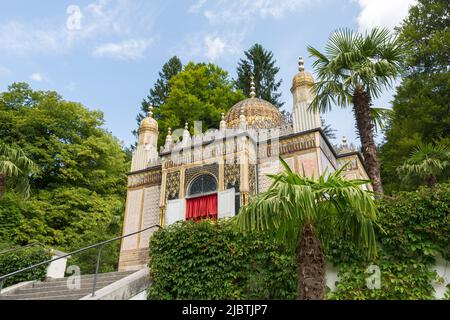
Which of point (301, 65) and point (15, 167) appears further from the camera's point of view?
point (301, 65)

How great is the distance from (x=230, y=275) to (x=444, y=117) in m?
15.9

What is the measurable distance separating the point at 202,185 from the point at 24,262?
237 inches

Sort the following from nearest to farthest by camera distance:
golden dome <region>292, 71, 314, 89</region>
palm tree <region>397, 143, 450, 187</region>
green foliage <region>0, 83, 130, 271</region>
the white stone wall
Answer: palm tree <region>397, 143, 450, 187</region>, golden dome <region>292, 71, 314, 89</region>, the white stone wall, green foliage <region>0, 83, 130, 271</region>

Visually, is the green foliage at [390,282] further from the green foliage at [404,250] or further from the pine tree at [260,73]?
the pine tree at [260,73]

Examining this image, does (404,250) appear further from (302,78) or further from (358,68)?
(302,78)

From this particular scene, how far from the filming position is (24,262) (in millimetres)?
10570

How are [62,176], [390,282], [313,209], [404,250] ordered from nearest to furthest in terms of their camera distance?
[313,209] < [390,282] < [404,250] < [62,176]

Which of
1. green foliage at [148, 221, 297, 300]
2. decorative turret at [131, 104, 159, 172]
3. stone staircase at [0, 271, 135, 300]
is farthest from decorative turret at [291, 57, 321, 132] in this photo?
stone staircase at [0, 271, 135, 300]

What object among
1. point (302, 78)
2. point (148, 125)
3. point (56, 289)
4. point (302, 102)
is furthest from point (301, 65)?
point (56, 289)

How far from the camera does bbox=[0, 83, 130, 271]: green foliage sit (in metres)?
19.3

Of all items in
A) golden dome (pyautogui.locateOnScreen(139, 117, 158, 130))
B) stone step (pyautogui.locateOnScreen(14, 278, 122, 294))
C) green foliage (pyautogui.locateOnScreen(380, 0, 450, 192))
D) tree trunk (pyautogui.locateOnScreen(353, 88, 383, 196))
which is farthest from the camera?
green foliage (pyautogui.locateOnScreen(380, 0, 450, 192))

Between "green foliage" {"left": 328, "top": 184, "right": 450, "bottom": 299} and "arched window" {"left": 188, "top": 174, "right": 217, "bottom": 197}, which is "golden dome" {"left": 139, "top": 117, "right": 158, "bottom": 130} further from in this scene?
"green foliage" {"left": 328, "top": 184, "right": 450, "bottom": 299}

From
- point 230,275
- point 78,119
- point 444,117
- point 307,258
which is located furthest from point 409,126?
point 78,119

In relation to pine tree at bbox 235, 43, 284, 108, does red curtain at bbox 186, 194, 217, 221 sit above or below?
below
